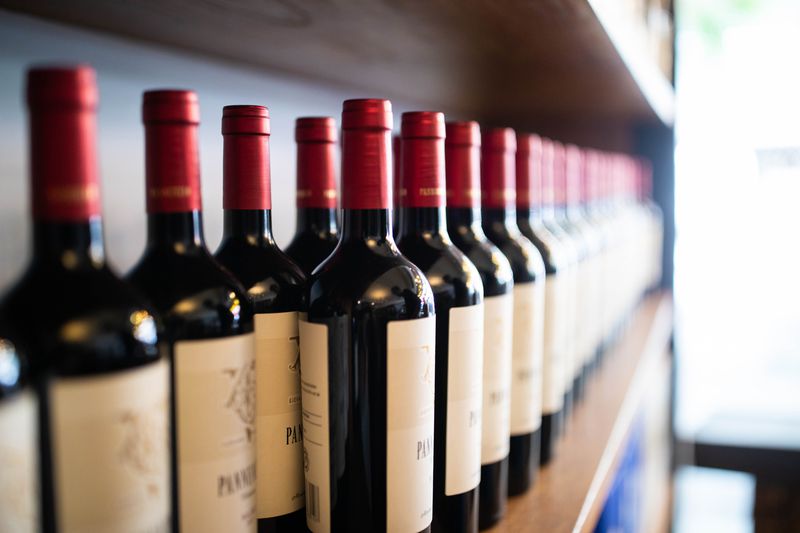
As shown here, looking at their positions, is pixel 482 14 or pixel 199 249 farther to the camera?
pixel 482 14

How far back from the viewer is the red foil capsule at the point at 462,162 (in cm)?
70

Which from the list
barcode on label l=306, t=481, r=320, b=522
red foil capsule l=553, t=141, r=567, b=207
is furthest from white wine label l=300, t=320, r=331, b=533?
red foil capsule l=553, t=141, r=567, b=207

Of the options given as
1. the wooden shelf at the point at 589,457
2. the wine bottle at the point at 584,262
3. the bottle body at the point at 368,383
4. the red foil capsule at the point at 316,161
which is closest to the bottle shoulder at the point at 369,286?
the bottle body at the point at 368,383

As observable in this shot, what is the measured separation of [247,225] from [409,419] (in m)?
0.21

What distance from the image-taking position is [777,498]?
2730 mm

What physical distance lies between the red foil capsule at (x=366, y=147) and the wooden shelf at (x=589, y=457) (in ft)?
1.36

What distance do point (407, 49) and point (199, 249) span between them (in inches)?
22.8

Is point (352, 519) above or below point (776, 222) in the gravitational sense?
below

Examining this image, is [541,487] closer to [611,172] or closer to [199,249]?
[199,249]

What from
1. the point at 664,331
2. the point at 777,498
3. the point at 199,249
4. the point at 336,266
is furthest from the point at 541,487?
the point at 777,498

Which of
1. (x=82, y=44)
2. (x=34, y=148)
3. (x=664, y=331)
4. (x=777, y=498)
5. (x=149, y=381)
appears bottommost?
(x=777, y=498)

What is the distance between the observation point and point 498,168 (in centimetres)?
84

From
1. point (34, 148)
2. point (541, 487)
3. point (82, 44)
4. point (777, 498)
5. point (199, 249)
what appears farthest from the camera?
point (777, 498)

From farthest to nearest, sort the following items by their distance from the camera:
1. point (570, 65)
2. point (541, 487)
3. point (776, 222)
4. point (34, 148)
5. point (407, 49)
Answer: point (776, 222), point (570, 65), point (407, 49), point (541, 487), point (34, 148)
